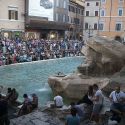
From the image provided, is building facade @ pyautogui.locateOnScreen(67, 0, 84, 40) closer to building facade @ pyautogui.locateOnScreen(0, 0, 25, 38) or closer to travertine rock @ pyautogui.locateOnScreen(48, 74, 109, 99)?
building facade @ pyautogui.locateOnScreen(0, 0, 25, 38)

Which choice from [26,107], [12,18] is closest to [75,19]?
[12,18]

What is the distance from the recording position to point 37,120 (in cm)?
1107

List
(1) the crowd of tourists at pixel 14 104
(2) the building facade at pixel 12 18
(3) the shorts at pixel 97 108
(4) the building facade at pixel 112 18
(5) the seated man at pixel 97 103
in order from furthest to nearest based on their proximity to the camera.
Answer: (4) the building facade at pixel 112 18 < (2) the building facade at pixel 12 18 < (3) the shorts at pixel 97 108 < (5) the seated man at pixel 97 103 < (1) the crowd of tourists at pixel 14 104

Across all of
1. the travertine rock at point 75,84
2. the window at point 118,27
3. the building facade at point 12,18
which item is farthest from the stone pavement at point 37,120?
the window at point 118,27

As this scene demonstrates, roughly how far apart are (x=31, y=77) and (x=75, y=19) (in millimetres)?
40593

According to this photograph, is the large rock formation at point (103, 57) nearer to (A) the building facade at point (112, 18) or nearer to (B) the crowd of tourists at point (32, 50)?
(B) the crowd of tourists at point (32, 50)

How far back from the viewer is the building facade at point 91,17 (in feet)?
207

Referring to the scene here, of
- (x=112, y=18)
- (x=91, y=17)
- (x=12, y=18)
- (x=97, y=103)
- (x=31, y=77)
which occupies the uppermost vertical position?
(x=91, y=17)

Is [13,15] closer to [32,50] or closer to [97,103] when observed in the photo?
→ [32,50]

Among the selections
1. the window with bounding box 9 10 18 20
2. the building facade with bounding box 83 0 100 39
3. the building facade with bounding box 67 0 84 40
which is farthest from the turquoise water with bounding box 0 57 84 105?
the building facade with bounding box 83 0 100 39

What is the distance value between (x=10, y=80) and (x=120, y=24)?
4155 centimetres

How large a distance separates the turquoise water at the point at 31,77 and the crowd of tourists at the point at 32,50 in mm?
930

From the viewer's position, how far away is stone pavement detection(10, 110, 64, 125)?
10.8 metres

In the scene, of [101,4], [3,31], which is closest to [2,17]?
[3,31]
